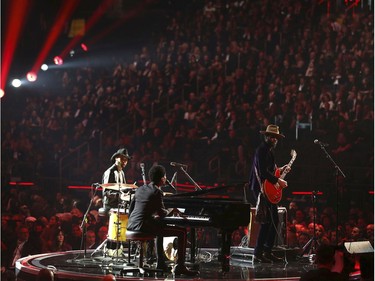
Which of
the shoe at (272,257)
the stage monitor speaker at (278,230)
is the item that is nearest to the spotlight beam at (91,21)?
the stage monitor speaker at (278,230)

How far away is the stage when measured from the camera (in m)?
7.29

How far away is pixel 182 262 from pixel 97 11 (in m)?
13.1

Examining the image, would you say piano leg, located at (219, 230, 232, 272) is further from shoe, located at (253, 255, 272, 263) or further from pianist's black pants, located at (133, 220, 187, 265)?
shoe, located at (253, 255, 272, 263)

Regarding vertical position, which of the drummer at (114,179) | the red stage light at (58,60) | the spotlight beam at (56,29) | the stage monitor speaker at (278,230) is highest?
the spotlight beam at (56,29)

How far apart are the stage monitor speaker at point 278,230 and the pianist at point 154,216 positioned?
5.34 ft

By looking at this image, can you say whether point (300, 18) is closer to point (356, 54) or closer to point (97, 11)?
point (356, 54)

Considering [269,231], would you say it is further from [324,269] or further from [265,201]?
[324,269]

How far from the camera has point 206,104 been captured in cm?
1422

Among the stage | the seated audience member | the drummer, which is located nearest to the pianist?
the stage

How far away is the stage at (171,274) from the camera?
7.29 meters

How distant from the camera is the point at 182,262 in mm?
7281

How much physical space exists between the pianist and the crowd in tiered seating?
3.30 meters

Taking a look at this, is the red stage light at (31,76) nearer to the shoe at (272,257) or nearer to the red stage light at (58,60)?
the red stage light at (58,60)

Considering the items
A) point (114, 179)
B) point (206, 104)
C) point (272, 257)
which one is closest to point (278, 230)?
point (272, 257)
